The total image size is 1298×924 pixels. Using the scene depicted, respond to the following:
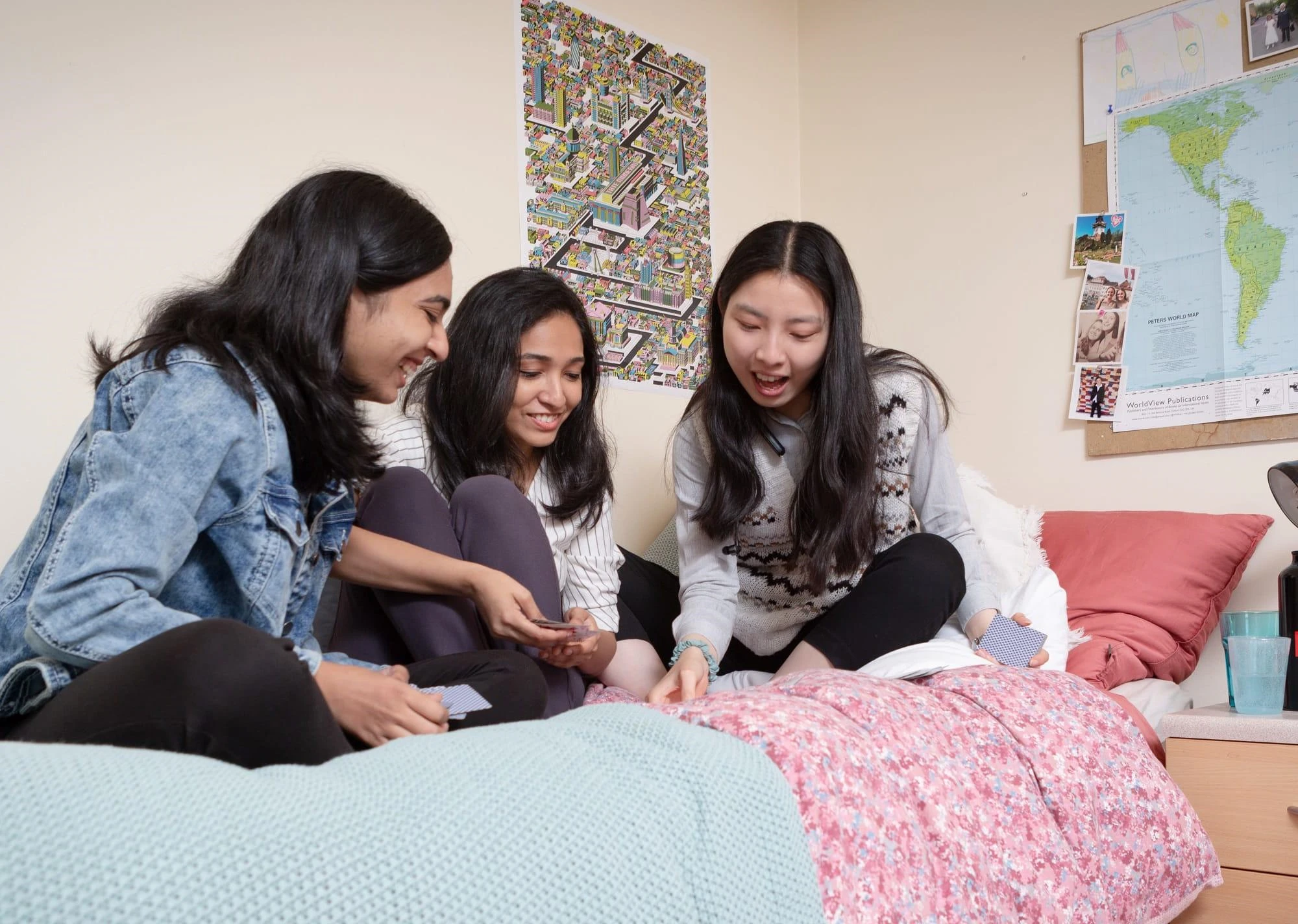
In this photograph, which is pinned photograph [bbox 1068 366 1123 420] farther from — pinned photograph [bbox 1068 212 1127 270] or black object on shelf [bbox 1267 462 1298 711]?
black object on shelf [bbox 1267 462 1298 711]

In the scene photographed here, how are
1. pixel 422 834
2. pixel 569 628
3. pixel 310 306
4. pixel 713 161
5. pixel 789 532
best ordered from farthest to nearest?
pixel 713 161
pixel 789 532
pixel 569 628
pixel 310 306
pixel 422 834

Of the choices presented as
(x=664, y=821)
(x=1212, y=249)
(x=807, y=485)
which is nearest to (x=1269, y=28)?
(x=1212, y=249)

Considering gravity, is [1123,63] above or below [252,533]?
above

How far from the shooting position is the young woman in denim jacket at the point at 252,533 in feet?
2.25

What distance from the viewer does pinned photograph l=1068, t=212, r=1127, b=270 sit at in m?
2.13

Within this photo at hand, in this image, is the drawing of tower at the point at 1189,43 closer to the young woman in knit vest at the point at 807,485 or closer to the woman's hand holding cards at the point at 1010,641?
the young woman in knit vest at the point at 807,485

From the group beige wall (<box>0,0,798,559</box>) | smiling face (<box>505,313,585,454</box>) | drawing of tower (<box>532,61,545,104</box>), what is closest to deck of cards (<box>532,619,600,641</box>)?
smiling face (<box>505,313,585,454</box>)

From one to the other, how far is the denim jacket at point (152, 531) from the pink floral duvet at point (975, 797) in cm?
39

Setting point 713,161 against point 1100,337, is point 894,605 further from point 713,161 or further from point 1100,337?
point 713,161

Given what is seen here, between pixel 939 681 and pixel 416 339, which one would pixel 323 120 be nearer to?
pixel 416 339

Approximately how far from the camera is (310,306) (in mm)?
983

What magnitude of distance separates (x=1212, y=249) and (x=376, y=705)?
1850mm

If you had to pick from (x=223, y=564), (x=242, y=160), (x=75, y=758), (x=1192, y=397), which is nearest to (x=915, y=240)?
(x=1192, y=397)

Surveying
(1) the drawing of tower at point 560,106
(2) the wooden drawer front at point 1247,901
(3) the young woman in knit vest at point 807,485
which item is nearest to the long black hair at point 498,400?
(3) the young woman in knit vest at point 807,485
